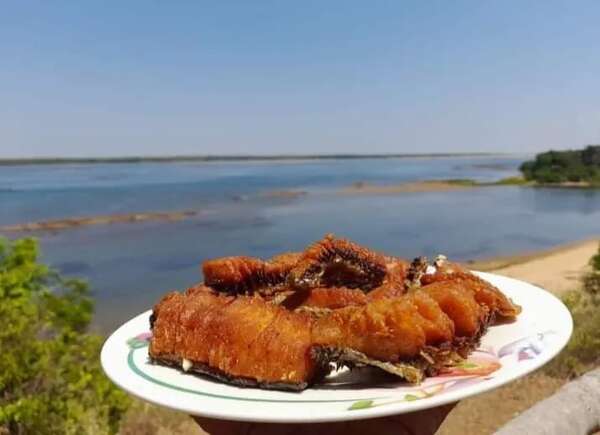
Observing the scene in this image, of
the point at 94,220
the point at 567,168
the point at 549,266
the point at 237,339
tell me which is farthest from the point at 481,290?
the point at 567,168

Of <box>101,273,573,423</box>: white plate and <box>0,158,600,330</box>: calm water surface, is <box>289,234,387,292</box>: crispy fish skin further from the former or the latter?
<box>0,158,600,330</box>: calm water surface

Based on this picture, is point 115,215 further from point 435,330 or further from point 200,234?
point 435,330

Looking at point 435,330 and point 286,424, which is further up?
point 435,330

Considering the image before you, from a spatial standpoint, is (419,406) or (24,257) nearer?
(419,406)

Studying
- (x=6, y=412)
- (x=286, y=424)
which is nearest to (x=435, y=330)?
(x=286, y=424)

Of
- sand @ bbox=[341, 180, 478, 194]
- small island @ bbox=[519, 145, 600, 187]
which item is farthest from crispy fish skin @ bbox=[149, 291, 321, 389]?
small island @ bbox=[519, 145, 600, 187]

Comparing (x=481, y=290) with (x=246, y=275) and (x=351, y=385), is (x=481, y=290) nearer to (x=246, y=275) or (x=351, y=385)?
(x=351, y=385)
